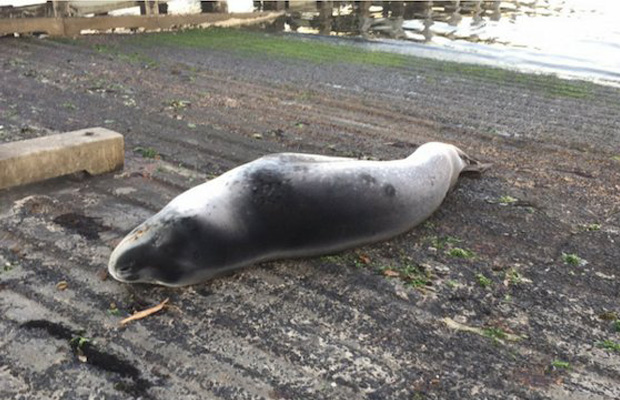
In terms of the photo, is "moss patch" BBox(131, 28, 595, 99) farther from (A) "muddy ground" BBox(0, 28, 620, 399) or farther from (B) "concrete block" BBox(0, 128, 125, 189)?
(B) "concrete block" BBox(0, 128, 125, 189)

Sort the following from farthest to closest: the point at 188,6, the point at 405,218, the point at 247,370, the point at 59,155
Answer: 1. the point at 188,6
2. the point at 59,155
3. the point at 405,218
4. the point at 247,370

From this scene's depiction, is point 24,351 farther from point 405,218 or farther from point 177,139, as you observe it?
point 177,139

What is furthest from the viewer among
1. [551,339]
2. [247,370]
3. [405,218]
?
[405,218]

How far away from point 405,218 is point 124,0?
12.0m

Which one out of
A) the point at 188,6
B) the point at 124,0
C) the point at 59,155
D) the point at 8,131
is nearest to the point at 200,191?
the point at 59,155

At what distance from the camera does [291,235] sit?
3.30 m

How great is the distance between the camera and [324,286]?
3258 mm

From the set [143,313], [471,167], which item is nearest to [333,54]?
[471,167]

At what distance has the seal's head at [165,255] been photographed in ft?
9.86

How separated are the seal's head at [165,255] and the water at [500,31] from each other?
356 inches

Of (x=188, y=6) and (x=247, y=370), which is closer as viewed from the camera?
(x=247, y=370)

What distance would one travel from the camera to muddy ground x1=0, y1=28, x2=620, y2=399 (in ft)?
8.51

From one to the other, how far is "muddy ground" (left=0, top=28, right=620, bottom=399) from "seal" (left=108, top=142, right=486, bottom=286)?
12cm

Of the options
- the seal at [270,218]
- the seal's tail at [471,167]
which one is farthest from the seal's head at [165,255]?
the seal's tail at [471,167]
